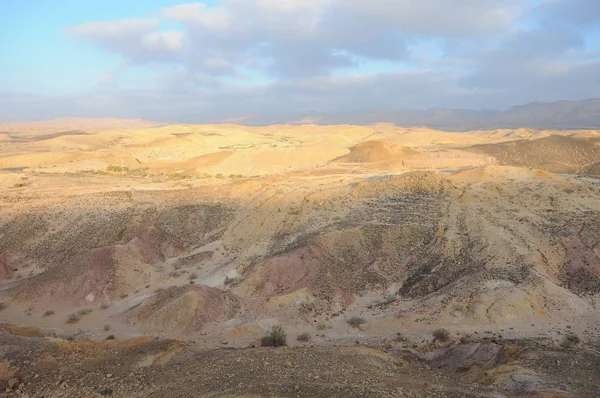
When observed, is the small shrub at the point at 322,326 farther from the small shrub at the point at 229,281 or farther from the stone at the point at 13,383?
the stone at the point at 13,383

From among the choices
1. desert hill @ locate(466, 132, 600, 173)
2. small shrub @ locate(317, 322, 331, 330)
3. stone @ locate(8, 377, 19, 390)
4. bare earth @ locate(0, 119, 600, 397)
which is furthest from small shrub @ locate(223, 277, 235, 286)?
desert hill @ locate(466, 132, 600, 173)

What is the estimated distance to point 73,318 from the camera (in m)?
18.3

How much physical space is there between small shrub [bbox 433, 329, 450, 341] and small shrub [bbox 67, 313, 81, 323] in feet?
46.1

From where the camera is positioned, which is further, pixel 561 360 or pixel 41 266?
pixel 41 266

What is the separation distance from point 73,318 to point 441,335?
14.4m

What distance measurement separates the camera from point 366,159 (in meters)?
61.0

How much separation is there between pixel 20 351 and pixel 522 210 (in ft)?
75.1

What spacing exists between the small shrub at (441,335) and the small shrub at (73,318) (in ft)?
46.1

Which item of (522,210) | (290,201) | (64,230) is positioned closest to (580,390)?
(522,210)

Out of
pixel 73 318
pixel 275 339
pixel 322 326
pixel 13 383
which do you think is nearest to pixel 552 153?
pixel 322 326

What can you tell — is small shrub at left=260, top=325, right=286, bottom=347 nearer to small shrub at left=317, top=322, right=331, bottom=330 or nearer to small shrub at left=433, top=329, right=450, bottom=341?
small shrub at left=317, top=322, right=331, bottom=330

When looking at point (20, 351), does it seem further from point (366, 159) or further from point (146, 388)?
point (366, 159)

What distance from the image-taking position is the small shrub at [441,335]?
14.8 metres

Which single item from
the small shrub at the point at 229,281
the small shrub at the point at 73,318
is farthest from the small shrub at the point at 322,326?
the small shrub at the point at 73,318
